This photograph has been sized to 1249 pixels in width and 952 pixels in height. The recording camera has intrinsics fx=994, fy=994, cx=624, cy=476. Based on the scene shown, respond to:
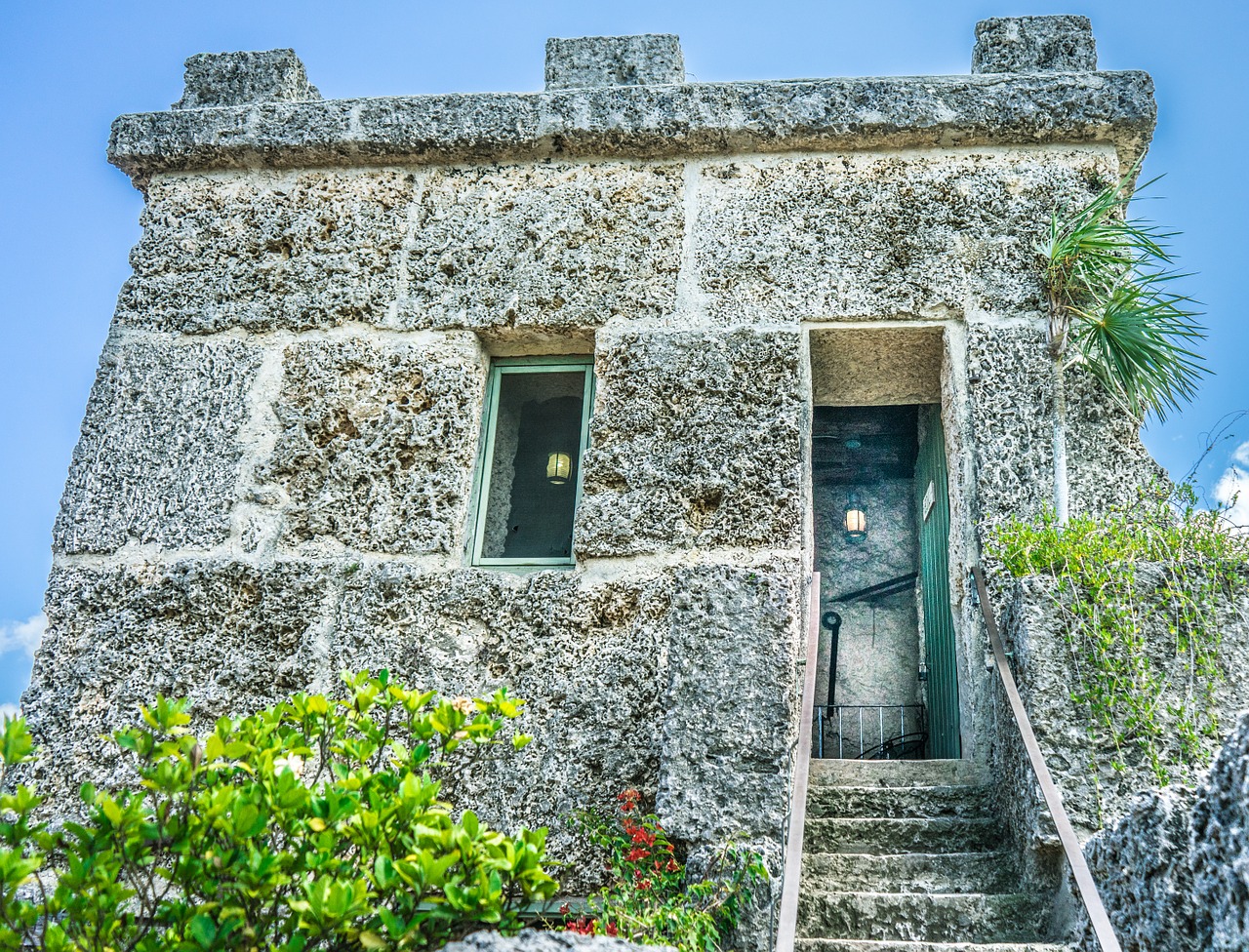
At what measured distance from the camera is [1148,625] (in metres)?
2.70

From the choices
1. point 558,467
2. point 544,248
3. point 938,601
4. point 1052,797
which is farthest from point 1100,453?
point 544,248

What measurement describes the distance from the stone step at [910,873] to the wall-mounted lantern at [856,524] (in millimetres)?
3041

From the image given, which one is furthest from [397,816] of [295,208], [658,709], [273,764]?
[295,208]

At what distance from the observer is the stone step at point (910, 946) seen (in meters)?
2.42

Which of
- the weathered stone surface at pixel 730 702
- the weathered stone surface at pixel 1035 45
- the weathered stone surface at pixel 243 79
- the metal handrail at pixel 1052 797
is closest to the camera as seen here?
the metal handrail at pixel 1052 797

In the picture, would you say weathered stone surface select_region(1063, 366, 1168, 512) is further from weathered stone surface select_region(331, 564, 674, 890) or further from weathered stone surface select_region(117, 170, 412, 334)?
weathered stone surface select_region(117, 170, 412, 334)

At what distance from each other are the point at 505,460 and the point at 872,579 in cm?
288

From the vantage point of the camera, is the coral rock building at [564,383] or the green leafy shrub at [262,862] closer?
the green leafy shrub at [262,862]

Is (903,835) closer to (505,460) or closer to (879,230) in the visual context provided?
(505,460)

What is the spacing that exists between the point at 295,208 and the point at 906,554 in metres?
3.81

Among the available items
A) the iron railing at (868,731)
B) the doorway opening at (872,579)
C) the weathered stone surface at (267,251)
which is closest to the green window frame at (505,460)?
the weathered stone surface at (267,251)

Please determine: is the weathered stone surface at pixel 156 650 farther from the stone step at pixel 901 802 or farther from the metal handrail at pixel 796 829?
the stone step at pixel 901 802

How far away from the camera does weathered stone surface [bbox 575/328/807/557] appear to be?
3.29 meters

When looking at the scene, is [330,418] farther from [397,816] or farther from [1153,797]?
[1153,797]
